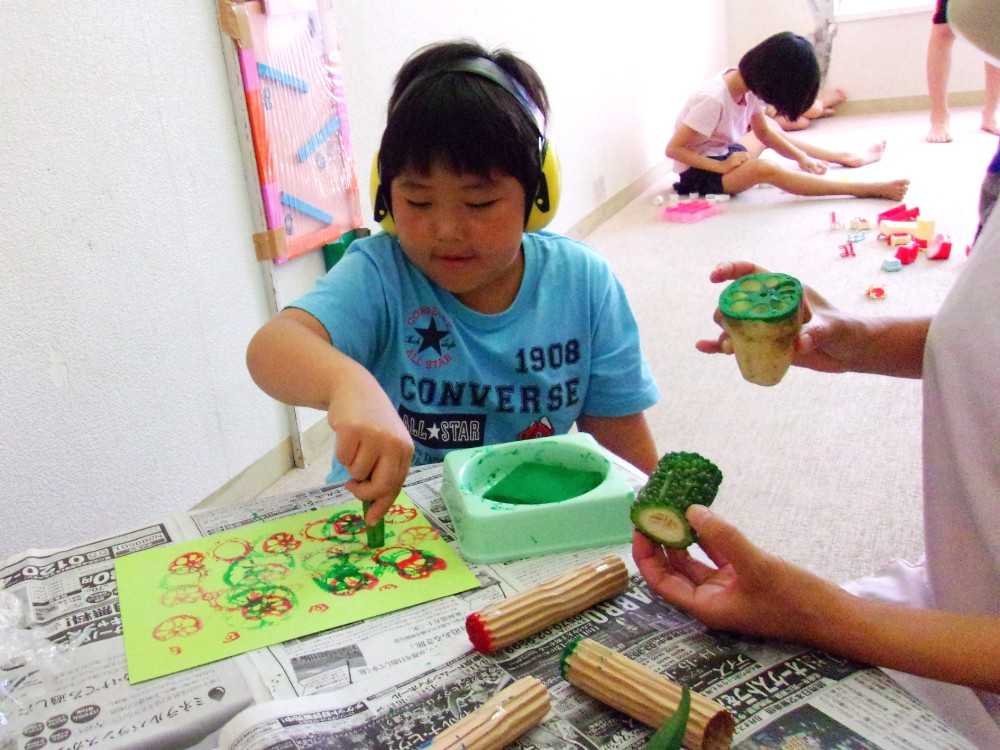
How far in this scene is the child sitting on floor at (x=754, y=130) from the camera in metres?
3.43

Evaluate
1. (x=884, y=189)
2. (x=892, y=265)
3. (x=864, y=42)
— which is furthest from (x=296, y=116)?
(x=864, y=42)

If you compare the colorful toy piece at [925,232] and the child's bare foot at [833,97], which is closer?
the colorful toy piece at [925,232]

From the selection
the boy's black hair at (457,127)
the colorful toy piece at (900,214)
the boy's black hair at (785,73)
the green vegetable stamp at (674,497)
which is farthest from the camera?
the boy's black hair at (785,73)

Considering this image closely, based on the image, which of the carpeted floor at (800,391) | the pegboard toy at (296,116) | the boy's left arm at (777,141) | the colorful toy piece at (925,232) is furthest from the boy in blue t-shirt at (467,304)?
the boy's left arm at (777,141)

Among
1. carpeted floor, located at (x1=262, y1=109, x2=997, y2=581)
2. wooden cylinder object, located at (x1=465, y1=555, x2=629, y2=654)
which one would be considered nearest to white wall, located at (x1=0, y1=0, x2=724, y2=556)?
carpeted floor, located at (x1=262, y1=109, x2=997, y2=581)

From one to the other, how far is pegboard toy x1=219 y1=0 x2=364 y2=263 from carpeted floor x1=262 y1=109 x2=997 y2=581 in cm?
57

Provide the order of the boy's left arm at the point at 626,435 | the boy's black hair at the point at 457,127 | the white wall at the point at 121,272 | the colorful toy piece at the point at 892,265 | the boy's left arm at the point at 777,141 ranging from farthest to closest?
the boy's left arm at the point at 777,141 < the colorful toy piece at the point at 892,265 < the white wall at the point at 121,272 < the boy's left arm at the point at 626,435 < the boy's black hair at the point at 457,127

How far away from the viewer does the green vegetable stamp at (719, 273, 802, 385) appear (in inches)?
28.6

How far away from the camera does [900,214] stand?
3.26m

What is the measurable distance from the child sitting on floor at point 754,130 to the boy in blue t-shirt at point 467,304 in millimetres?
2686

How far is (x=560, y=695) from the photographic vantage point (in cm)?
56

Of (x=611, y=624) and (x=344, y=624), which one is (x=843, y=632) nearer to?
(x=611, y=624)

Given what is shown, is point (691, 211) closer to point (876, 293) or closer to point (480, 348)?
point (876, 293)

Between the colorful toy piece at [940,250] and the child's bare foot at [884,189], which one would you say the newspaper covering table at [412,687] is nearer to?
the colorful toy piece at [940,250]
